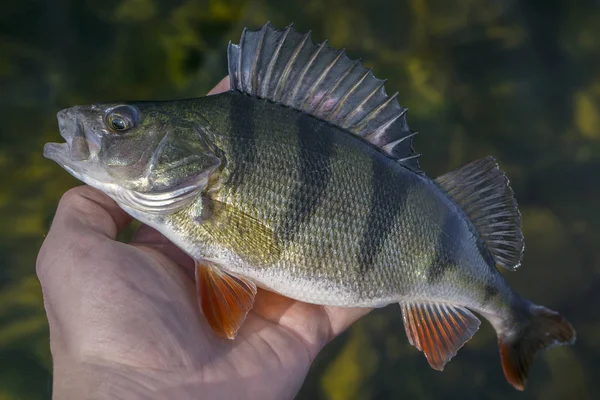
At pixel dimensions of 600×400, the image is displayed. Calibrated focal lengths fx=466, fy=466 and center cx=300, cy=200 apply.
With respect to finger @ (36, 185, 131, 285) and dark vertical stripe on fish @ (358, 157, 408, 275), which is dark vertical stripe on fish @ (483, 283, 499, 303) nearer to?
dark vertical stripe on fish @ (358, 157, 408, 275)

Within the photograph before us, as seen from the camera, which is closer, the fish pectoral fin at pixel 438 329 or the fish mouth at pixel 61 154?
the fish mouth at pixel 61 154

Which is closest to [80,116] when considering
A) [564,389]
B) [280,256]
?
[280,256]

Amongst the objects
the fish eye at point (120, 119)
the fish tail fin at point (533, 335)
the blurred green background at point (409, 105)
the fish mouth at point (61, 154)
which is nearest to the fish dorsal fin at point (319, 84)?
the fish eye at point (120, 119)

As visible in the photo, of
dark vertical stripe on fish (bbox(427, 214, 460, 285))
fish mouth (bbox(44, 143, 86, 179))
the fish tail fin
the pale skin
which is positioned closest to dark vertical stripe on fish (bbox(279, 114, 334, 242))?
the pale skin

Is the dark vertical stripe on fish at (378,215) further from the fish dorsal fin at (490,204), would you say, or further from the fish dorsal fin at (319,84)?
the fish dorsal fin at (490,204)

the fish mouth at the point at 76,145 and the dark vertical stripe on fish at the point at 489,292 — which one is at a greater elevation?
the dark vertical stripe on fish at the point at 489,292

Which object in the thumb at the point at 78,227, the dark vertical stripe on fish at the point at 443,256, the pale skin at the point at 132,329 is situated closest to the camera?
the pale skin at the point at 132,329

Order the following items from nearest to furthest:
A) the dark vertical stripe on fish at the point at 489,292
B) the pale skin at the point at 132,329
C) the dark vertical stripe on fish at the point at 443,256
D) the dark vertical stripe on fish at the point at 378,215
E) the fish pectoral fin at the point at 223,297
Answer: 1. the pale skin at the point at 132,329
2. the fish pectoral fin at the point at 223,297
3. the dark vertical stripe on fish at the point at 378,215
4. the dark vertical stripe on fish at the point at 443,256
5. the dark vertical stripe on fish at the point at 489,292
